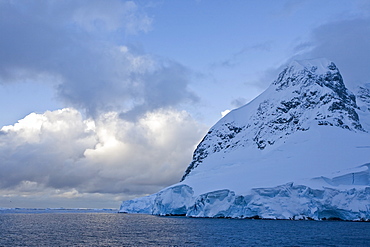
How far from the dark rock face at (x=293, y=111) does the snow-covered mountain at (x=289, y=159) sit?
287 mm

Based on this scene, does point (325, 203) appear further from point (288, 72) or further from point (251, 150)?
point (288, 72)

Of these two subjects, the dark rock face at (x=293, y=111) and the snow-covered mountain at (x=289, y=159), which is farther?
the dark rock face at (x=293, y=111)

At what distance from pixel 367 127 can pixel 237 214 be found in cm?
6479

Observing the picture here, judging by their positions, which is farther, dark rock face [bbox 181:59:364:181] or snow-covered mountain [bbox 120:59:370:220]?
dark rock face [bbox 181:59:364:181]

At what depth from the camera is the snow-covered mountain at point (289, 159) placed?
2484 inches

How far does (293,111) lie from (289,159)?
40.2 m

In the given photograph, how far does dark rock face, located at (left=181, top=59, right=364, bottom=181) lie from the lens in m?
107

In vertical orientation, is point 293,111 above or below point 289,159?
above

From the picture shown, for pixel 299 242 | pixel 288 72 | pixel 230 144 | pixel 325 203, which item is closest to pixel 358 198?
pixel 325 203

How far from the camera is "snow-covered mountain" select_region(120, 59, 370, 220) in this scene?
63.1 m

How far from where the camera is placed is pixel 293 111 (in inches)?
4653

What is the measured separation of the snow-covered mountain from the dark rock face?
29 cm

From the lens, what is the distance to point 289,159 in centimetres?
8156

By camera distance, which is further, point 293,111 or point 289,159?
point 293,111
